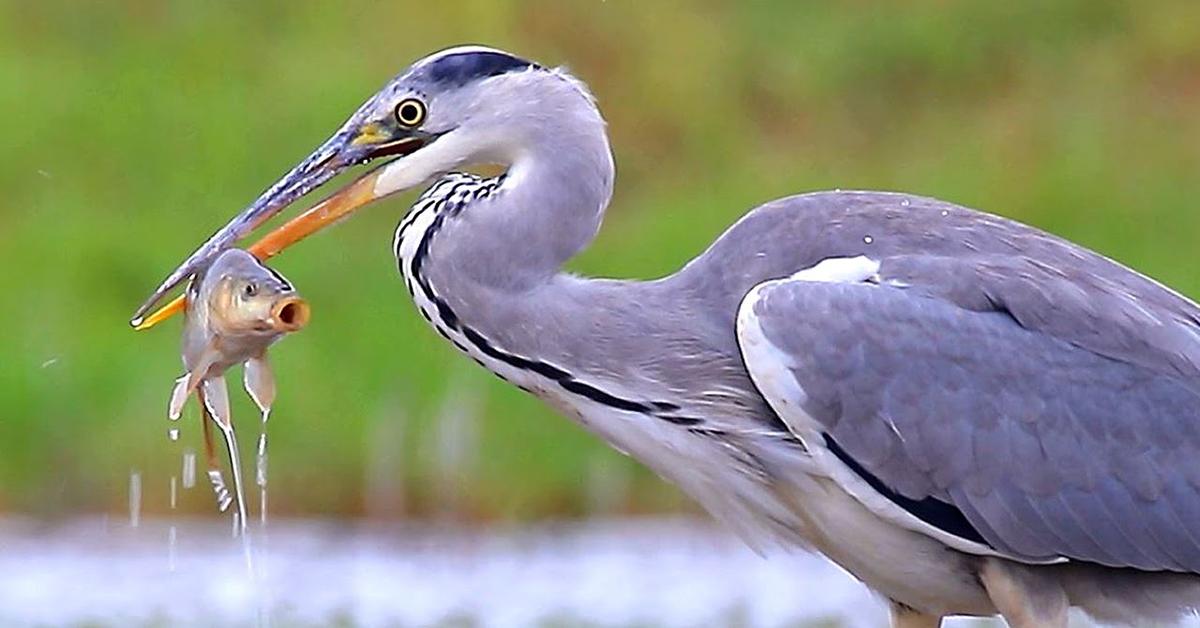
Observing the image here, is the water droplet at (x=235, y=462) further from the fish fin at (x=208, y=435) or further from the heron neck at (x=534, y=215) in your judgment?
the heron neck at (x=534, y=215)

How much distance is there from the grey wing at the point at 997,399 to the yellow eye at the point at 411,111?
75cm

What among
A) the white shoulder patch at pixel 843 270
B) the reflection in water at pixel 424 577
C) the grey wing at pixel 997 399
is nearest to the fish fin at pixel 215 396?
the grey wing at pixel 997 399

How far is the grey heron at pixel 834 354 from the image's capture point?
5.65m

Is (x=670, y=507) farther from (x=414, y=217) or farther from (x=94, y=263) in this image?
(x=414, y=217)

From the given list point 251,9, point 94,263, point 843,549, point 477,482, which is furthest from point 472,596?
point 251,9

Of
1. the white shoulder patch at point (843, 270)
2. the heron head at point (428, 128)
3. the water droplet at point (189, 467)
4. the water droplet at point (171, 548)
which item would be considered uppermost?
the heron head at point (428, 128)

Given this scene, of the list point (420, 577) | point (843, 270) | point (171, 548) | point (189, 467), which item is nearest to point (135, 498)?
point (171, 548)

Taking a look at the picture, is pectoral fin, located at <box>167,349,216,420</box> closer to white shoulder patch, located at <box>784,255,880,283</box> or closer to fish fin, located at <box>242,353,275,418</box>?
fish fin, located at <box>242,353,275,418</box>

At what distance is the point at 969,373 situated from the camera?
568 centimetres

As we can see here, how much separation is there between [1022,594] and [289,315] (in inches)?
63.3

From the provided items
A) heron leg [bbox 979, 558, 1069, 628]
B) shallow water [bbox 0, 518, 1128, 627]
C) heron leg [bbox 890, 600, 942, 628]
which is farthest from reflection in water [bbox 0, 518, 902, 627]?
heron leg [bbox 979, 558, 1069, 628]

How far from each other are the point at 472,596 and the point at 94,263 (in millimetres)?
2582

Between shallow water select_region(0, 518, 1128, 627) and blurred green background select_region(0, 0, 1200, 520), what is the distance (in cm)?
13

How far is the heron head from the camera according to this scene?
5676mm
